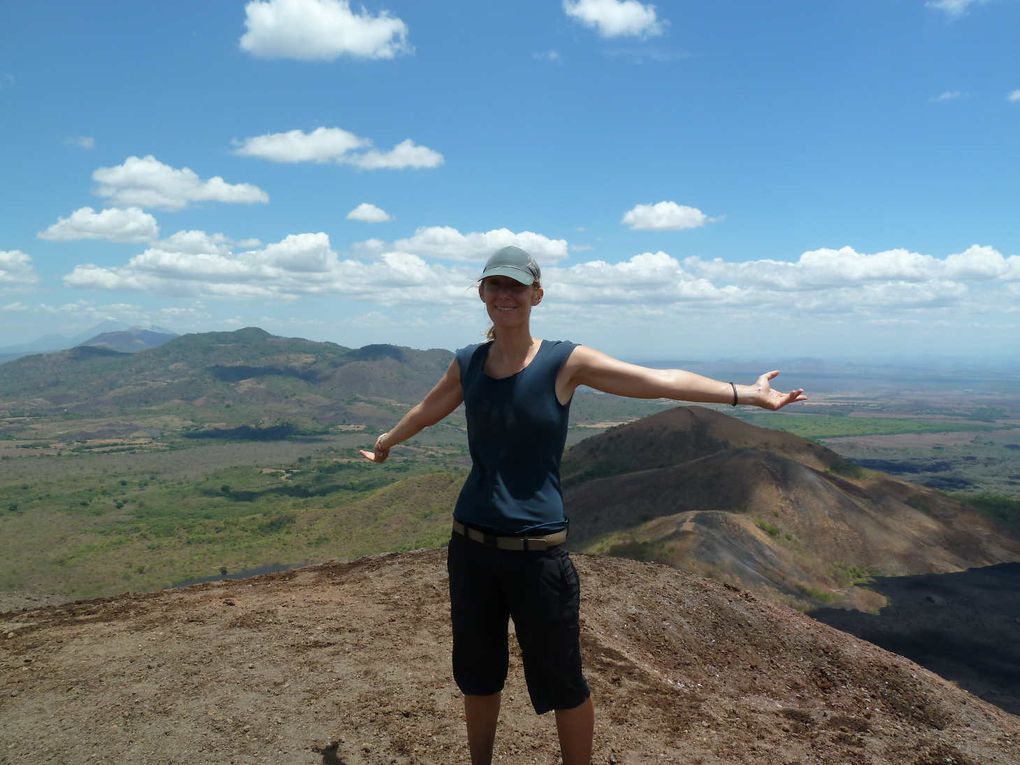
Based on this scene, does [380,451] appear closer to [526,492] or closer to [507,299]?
[526,492]

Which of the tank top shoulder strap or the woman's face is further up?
the woman's face

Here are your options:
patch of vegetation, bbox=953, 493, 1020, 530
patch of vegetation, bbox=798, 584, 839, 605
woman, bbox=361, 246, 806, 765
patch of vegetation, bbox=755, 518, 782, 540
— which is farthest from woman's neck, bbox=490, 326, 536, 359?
patch of vegetation, bbox=953, 493, 1020, 530

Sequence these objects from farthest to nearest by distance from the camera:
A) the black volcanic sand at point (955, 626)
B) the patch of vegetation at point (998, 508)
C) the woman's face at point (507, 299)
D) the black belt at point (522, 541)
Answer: the patch of vegetation at point (998, 508) < the black volcanic sand at point (955, 626) < the woman's face at point (507, 299) < the black belt at point (522, 541)

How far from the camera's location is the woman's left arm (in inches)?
130

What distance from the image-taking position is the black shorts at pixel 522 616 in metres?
3.28

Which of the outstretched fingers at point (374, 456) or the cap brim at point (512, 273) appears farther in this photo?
the outstretched fingers at point (374, 456)

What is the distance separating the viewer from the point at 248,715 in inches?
202

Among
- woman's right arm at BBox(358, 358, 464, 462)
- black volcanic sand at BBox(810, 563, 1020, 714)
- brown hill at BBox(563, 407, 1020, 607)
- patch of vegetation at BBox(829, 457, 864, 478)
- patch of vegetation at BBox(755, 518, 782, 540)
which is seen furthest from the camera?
patch of vegetation at BBox(829, 457, 864, 478)

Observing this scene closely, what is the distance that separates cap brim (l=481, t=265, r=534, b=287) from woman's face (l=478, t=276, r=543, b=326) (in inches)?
1.6

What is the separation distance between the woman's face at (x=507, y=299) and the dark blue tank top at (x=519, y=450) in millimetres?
230

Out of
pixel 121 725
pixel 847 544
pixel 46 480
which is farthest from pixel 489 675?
pixel 46 480

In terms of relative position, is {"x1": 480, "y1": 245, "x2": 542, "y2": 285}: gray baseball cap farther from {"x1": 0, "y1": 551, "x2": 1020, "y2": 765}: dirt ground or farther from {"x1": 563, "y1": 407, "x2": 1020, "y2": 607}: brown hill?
{"x1": 563, "y1": 407, "x2": 1020, "y2": 607}: brown hill

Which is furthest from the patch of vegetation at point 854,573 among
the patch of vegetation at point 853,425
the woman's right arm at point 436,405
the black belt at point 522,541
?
the patch of vegetation at point 853,425

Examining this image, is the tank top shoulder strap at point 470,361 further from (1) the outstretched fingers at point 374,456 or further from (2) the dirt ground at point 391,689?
(2) the dirt ground at point 391,689
